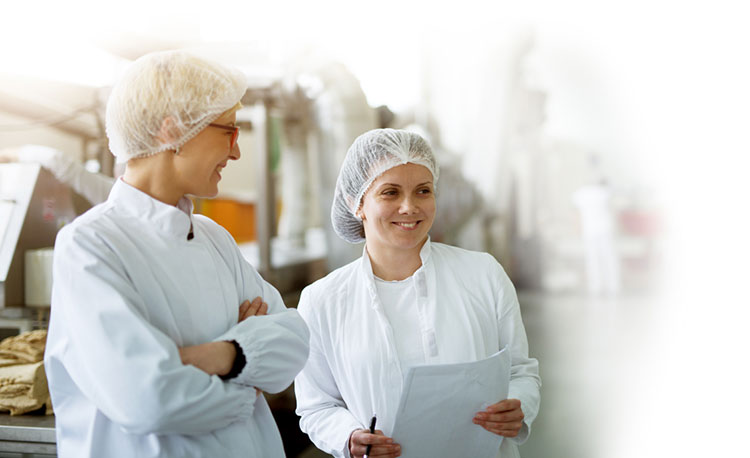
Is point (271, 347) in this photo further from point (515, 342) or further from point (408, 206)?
point (515, 342)

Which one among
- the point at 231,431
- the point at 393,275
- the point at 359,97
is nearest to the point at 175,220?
the point at 231,431

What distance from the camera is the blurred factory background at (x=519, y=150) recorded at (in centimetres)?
212

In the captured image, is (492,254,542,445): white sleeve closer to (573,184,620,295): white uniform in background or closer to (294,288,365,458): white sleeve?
(294,288,365,458): white sleeve

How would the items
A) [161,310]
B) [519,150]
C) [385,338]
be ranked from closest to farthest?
[161,310]
[385,338]
[519,150]

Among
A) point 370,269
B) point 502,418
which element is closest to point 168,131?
point 370,269

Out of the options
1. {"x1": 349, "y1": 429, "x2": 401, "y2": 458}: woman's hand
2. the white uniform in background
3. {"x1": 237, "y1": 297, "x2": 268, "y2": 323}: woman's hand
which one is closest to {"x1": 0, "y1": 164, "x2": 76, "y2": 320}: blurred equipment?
{"x1": 237, "y1": 297, "x2": 268, "y2": 323}: woman's hand

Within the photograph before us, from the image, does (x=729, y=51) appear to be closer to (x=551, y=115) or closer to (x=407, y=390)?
(x=551, y=115)

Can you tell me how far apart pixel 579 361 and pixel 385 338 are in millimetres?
3113

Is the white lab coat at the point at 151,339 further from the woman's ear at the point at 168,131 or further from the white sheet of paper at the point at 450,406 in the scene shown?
the white sheet of paper at the point at 450,406

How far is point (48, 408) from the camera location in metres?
1.49

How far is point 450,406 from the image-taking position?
1.04m

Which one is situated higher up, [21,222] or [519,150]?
[519,150]

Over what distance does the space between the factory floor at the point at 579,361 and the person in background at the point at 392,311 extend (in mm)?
1203

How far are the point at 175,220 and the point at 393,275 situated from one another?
0.50m
